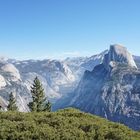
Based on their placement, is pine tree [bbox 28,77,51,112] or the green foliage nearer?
the green foliage

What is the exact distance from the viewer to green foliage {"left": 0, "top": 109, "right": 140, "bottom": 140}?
3097cm

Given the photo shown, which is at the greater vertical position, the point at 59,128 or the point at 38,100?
the point at 59,128

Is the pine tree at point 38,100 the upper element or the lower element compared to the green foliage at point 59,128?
lower

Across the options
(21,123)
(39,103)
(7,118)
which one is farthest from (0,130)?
(39,103)

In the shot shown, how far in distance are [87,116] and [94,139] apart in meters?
7.32

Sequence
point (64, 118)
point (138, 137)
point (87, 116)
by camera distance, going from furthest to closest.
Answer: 1. point (87, 116)
2. point (64, 118)
3. point (138, 137)

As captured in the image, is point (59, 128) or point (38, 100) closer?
point (59, 128)

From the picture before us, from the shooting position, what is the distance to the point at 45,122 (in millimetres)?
34875

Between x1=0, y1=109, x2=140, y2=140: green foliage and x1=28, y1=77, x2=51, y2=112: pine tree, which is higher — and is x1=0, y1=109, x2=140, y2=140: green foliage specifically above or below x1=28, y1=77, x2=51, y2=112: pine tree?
above

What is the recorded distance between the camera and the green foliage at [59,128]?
30970 mm

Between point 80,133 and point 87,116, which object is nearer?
point 80,133

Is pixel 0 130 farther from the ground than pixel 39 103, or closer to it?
farther from the ground

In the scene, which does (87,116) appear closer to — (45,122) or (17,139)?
(45,122)

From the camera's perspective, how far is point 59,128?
32.8 m
